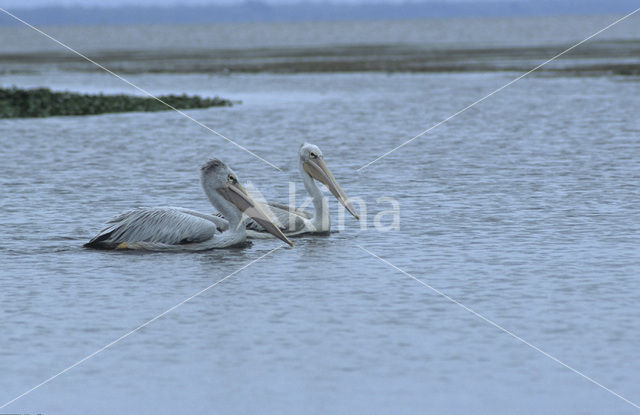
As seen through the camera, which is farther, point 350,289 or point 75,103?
point 75,103

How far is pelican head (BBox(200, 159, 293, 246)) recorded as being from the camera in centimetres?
941

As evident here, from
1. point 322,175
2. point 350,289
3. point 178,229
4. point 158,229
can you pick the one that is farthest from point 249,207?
point 350,289

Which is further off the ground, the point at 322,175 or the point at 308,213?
the point at 322,175

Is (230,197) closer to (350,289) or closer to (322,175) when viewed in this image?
(322,175)

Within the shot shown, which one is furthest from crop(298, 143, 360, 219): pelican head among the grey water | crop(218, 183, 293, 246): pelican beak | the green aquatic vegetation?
the green aquatic vegetation

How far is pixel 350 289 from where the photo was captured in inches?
Answer: 308

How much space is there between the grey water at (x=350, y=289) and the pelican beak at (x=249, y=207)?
158 millimetres

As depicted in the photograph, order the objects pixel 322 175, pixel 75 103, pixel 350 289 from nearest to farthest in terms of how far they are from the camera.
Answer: pixel 350 289, pixel 322 175, pixel 75 103

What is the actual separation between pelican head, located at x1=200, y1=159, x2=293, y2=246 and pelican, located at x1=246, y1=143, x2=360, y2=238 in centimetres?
21

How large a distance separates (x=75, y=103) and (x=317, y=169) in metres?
14.7

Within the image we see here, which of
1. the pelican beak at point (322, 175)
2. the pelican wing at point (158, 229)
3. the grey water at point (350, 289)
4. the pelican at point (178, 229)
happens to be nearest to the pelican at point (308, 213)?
the pelican beak at point (322, 175)

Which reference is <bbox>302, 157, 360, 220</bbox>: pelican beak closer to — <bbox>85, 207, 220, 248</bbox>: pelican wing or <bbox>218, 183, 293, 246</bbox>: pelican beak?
<bbox>218, 183, 293, 246</bbox>: pelican beak

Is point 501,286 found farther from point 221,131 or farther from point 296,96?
point 296,96

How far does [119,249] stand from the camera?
9.17 metres
